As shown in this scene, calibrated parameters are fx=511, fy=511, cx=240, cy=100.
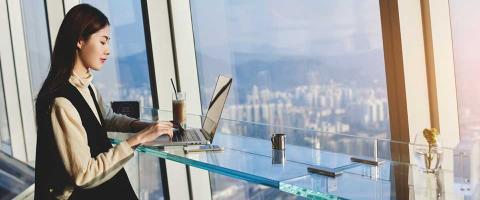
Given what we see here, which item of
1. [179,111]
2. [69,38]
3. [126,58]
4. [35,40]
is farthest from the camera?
[35,40]

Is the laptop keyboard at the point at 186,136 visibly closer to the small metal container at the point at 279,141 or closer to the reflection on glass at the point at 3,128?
the small metal container at the point at 279,141

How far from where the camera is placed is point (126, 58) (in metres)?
3.52

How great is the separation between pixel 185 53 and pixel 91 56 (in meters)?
1.44

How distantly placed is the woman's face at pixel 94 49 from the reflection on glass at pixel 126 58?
1.41m

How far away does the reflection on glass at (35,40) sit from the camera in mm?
4293

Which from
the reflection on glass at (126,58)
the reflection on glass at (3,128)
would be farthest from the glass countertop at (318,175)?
the reflection on glass at (3,128)

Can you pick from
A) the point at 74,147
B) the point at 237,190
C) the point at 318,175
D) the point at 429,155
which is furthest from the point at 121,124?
the point at 429,155

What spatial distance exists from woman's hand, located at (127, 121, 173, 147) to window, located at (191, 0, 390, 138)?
2.68ft

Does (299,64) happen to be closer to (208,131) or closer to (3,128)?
(208,131)

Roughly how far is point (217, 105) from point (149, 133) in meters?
0.41

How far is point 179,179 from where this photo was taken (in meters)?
3.23

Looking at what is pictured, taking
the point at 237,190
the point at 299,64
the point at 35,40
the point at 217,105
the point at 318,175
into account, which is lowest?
the point at 237,190

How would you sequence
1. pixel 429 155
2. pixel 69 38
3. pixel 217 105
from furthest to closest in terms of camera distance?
pixel 217 105
pixel 69 38
pixel 429 155

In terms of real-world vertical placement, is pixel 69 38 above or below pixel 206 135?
above
